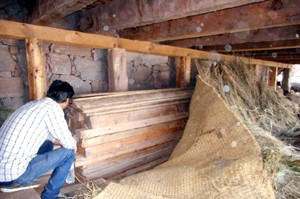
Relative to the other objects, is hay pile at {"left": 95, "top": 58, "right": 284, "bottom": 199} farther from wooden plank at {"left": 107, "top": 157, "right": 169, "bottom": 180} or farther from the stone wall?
the stone wall

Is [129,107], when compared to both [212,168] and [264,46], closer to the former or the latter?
[212,168]

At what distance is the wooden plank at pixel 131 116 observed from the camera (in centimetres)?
259

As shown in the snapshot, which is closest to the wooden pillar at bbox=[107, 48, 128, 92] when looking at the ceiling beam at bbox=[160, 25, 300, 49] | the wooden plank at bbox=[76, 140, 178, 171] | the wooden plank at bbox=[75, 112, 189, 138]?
the wooden plank at bbox=[75, 112, 189, 138]

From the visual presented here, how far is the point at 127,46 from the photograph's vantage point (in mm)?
3086

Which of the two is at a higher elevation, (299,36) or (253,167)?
(299,36)

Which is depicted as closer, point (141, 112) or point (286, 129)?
point (141, 112)

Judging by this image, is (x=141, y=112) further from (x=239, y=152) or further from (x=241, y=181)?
(x=241, y=181)

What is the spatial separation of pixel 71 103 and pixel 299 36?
2.72 m

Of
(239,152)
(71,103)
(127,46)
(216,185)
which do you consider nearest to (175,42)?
(127,46)

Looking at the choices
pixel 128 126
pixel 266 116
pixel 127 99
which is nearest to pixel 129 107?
pixel 127 99

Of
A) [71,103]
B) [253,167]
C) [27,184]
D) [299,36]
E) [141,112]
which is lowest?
[27,184]

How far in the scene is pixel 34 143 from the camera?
2006 mm

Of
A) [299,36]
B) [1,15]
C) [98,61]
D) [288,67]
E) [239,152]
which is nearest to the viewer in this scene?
[239,152]

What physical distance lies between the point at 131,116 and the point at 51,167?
1.11 metres
